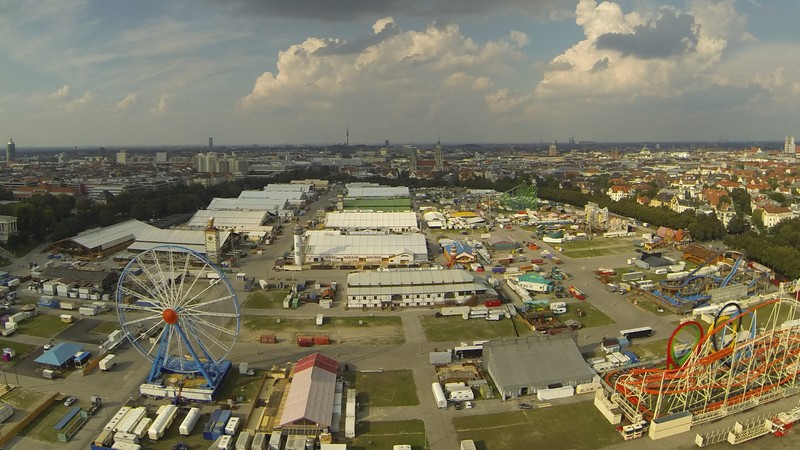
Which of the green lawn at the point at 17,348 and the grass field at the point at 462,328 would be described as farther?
the grass field at the point at 462,328

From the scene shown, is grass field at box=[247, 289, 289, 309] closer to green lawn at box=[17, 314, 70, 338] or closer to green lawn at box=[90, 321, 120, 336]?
green lawn at box=[90, 321, 120, 336]

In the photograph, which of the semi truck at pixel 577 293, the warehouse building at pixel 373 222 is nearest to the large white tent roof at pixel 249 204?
the warehouse building at pixel 373 222

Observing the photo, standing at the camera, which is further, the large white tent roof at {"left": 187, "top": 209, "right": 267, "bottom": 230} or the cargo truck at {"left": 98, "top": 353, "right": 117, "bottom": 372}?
the large white tent roof at {"left": 187, "top": 209, "right": 267, "bottom": 230}

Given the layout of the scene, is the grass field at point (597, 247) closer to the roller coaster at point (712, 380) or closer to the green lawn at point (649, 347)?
the green lawn at point (649, 347)

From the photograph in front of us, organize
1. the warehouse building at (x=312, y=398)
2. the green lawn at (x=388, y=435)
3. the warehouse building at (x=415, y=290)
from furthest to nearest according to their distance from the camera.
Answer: the warehouse building at (x=415, y=290)
the warehouse building at (x=312, y=398)
the green lawn at (x=388, y=435)

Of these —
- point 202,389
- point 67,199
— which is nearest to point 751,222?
point 202,389

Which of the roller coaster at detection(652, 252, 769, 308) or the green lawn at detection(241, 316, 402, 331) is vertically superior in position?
the roller coaster at detection(652, 252, 769, 308)

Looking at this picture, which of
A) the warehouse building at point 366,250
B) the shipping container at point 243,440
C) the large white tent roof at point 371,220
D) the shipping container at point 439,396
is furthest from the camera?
the large white tent roof at point 371,220

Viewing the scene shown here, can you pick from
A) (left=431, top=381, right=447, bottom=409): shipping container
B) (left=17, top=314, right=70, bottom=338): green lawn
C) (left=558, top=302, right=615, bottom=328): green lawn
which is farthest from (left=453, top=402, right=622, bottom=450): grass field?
(left=17, top=314, right=70, bottom=338): green lawn
